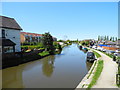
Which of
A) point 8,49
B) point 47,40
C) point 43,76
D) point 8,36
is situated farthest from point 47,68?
point 47,40

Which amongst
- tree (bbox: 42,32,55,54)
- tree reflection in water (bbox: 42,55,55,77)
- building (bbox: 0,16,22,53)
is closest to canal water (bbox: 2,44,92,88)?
tree reflection in water (bbox: 42,55,55,77)

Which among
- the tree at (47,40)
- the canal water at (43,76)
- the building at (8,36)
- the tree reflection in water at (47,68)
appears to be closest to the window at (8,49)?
the building at (8,36)

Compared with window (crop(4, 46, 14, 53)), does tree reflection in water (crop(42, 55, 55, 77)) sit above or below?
below

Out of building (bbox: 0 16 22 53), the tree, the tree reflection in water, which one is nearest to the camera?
the tree reflection in water

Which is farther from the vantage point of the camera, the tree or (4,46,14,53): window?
the tree

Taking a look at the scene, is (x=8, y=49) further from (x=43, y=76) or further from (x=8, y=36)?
(x=43, y=76)

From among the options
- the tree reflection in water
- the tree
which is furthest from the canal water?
the tree

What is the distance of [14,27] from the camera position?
19922mm

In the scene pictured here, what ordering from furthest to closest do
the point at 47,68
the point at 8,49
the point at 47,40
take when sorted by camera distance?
the point at 47,40
the point at 8,49
the point at 47,68

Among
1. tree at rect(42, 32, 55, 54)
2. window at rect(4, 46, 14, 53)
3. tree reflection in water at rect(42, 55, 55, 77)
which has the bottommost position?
tree reflection in water at rect(42, 55, 55, 77)

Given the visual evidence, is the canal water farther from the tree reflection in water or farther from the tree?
the tree

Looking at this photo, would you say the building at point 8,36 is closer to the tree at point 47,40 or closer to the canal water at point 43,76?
the canal water at point 43,76

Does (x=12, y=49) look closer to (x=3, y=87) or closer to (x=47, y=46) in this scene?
(x=3, y=87)

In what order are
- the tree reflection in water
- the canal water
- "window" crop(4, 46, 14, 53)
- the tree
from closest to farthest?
the canal water < the tree reflection in water < "window" crop(4, 46, 14, 53) < the tree
